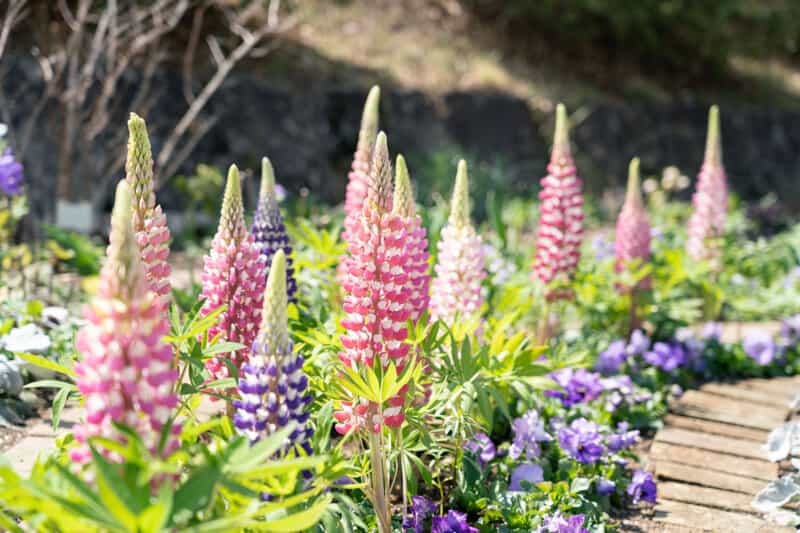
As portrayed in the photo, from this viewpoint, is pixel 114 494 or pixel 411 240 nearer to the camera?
pixel 114 494

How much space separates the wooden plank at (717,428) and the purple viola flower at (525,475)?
1169 millimetres

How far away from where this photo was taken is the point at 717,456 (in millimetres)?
3660

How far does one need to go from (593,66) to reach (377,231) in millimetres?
10213

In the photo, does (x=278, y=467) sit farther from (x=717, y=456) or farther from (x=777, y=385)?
(x=777, y=385)

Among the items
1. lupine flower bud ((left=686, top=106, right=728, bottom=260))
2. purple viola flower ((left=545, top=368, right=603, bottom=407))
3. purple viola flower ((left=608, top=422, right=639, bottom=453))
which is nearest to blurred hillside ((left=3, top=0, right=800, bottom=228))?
lupine flower bud ((left=686, top=106, right=728, bottom=260))

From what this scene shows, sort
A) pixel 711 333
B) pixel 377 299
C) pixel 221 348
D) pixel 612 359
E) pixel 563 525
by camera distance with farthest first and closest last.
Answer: pixel 711 333
pixel 612 359
pixel 563 525
pixel 377 299
pixel 221 348

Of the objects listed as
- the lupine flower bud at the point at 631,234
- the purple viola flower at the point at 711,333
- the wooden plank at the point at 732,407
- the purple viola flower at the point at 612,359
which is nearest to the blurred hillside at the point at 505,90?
the lupine flower bud at the point at 631,234

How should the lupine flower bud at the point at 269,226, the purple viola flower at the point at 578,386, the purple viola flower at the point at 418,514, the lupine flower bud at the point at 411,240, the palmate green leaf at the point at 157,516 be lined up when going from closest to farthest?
the palmate green leaf at the point at 157,516, the lupine flower bud at the point at 411,240, the purple viola flower at the point at 418,514, the lupine flower bud at the point at 269,226, the purple viola flower at the point at 578,386

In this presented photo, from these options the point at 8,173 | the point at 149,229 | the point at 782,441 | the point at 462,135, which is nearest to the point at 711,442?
the point at 782,441

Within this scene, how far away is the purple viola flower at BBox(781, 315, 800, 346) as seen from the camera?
5.00 meters

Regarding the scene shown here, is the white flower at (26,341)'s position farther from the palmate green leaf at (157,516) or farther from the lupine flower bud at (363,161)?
the palmate green leaf at (157,516)

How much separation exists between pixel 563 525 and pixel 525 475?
0.44 meters

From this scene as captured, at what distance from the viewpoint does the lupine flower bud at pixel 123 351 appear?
5.48 feet

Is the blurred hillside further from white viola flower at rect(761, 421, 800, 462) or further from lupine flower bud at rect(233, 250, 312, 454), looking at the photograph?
lupine flower bud at rect(233, 250, 312, 454)
